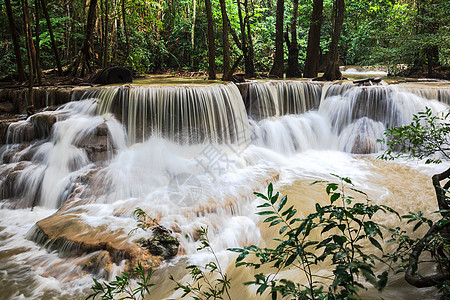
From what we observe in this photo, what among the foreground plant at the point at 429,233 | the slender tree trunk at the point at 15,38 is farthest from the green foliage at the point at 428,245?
the slender tree trunk at the point at 15,38

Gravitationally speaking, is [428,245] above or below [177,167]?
above

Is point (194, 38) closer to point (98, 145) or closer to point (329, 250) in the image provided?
point (98, 145)

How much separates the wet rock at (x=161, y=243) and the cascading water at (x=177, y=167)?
0.15 m

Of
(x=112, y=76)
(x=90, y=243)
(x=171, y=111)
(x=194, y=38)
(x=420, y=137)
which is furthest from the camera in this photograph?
(x=194, y=38)

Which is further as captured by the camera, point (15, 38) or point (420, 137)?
point (15, 38)

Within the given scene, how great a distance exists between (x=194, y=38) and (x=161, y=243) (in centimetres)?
1438

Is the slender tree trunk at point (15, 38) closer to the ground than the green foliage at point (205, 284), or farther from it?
farther from it

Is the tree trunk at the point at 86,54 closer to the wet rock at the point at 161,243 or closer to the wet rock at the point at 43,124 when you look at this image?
the wet rock at the point at 43,124

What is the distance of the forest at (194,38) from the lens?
34.8ft

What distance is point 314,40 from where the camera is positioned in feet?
40.8

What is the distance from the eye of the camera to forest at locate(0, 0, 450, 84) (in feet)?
34.8

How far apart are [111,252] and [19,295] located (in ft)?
3.42

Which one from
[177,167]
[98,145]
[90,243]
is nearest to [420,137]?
[90,243]

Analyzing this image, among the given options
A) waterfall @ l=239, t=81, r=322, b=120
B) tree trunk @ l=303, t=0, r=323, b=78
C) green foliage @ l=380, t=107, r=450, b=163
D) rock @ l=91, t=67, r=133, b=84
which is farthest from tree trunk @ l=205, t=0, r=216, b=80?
green foliage @ l=380, t=107, r=450, b=163
